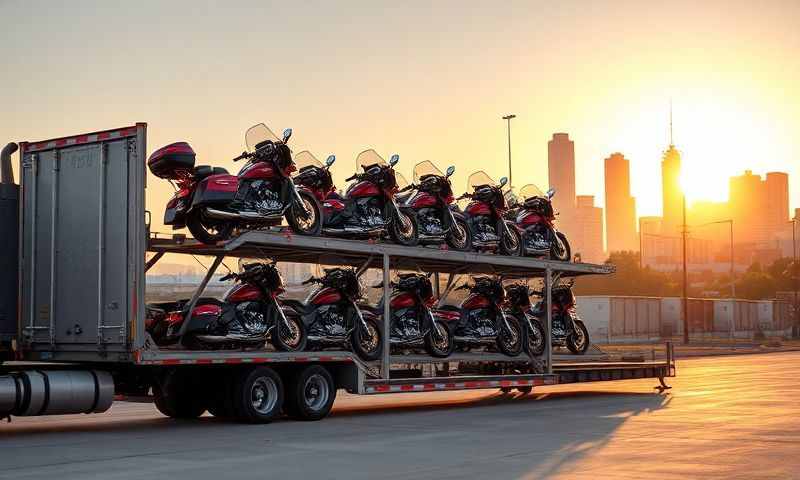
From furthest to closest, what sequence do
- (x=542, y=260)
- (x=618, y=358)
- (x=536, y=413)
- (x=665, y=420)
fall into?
(x=618, y=358) → (x=542, y=260) → (x=536, y=413) → (x=665, y=420)

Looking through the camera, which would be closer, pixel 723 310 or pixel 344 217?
pixel 344 217

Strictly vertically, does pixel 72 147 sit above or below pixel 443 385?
above

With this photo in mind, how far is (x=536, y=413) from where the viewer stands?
1794cm

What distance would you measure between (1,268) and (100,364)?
5.66 feet

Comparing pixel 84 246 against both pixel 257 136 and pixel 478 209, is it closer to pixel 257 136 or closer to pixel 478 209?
pixel 257 136

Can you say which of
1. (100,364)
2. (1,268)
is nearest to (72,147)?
(1,268)

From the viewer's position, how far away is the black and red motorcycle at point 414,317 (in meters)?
19.0

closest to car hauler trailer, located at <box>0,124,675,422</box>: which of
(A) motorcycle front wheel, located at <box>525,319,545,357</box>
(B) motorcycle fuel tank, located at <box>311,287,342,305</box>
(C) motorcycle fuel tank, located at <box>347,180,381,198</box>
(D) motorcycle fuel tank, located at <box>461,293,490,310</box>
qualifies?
(B) motorcycle fuel tank, located at <box>311,287,342,305</box>

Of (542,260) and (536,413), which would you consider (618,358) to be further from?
(536,413)

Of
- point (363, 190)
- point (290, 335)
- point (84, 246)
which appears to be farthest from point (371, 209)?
point (84, 246)

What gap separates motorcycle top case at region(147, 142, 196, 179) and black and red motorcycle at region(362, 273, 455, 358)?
5026mm

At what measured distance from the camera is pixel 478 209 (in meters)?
21.1

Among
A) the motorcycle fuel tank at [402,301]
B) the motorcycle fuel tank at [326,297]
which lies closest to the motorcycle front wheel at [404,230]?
the motorcycle fuel tank at [402,301]

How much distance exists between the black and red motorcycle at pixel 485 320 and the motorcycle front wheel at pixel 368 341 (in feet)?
7.41
